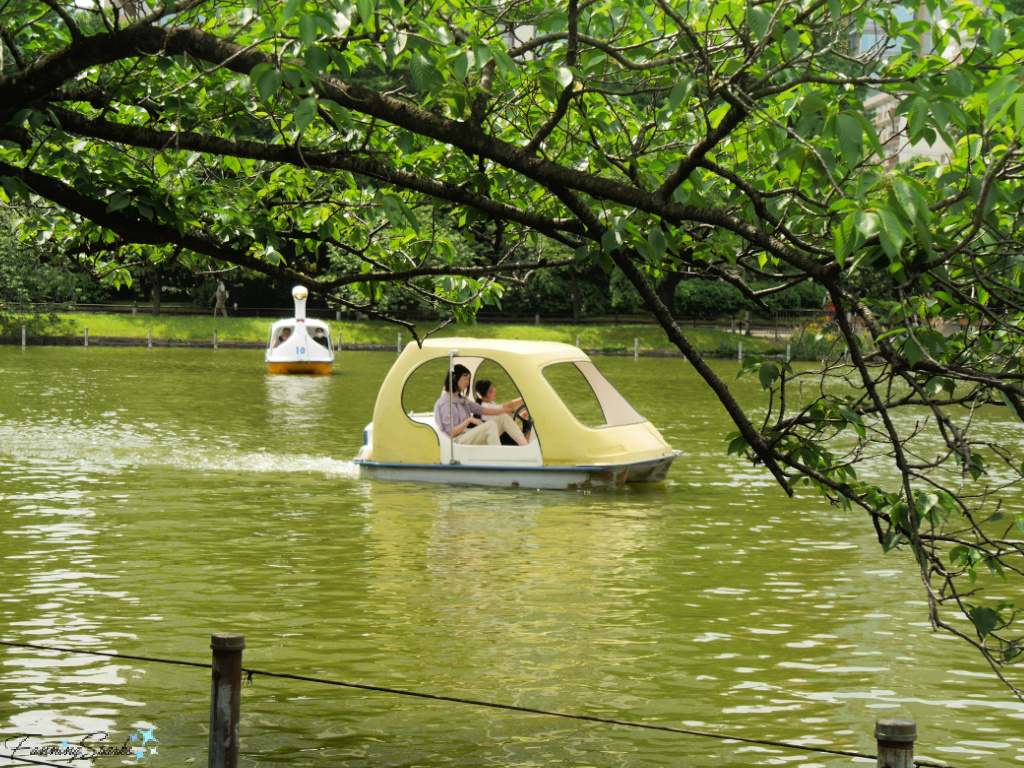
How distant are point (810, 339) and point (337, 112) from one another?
50827mm

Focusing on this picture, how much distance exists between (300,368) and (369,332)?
21687 mm

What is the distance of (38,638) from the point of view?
985 cm

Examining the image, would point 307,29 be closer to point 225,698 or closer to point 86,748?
point 225,698

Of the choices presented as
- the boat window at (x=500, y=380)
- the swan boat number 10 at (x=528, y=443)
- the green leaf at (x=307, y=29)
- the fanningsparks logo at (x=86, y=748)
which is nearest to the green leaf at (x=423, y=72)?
the green leaf at (x=307, y=29)

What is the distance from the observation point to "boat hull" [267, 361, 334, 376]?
42000 mm

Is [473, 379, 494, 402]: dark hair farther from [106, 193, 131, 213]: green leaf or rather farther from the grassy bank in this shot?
the grassy bank

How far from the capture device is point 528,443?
1816cm

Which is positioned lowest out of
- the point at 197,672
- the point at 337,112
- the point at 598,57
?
the point at 197,672

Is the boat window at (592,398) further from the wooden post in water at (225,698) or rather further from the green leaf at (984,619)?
the wooden post in water at (225,698)

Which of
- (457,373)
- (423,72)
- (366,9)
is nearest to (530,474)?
(457,373)

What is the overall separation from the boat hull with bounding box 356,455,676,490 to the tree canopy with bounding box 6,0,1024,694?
831 cm

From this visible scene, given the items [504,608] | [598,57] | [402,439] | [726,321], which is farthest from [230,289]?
[598,57]

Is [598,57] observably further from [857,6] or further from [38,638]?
[38,638]

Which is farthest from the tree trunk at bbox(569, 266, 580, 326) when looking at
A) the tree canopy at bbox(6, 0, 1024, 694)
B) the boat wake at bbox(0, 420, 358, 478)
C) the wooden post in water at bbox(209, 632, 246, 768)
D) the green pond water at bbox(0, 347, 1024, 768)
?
the wooden post in water at bbox(209, 632, 246, 768)
